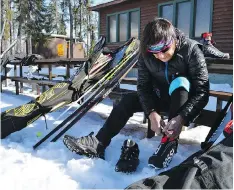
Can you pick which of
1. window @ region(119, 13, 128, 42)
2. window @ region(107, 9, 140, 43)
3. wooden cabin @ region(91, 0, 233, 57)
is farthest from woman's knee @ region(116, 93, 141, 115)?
window @ region(119, 13, 128, 42)

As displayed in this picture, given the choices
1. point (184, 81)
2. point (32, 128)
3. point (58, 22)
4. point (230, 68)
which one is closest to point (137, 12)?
point (230, 68)

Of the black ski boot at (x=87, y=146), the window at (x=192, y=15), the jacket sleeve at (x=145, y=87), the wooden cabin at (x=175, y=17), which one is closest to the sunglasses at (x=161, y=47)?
the jacket sleeve at (x=145, y=87)

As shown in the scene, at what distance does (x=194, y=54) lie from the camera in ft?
7.22

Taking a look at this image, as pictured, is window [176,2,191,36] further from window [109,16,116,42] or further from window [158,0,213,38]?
window [109,16,116,42]

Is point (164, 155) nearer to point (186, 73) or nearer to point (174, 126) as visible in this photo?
point (174, 126)

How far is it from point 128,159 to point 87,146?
391mm

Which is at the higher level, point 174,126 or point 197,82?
point 197,82

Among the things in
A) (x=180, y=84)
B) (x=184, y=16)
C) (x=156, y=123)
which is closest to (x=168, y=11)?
(x=184, y=16)

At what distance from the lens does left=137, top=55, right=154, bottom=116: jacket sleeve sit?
95.3 inches

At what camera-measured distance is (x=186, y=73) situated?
2287 millimetres

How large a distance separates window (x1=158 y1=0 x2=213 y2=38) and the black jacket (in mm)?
7678

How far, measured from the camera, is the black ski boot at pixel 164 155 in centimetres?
212

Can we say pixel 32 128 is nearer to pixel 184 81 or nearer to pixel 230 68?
pixel 184 81

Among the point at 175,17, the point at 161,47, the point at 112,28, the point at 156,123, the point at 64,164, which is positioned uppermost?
the point at 175,17
